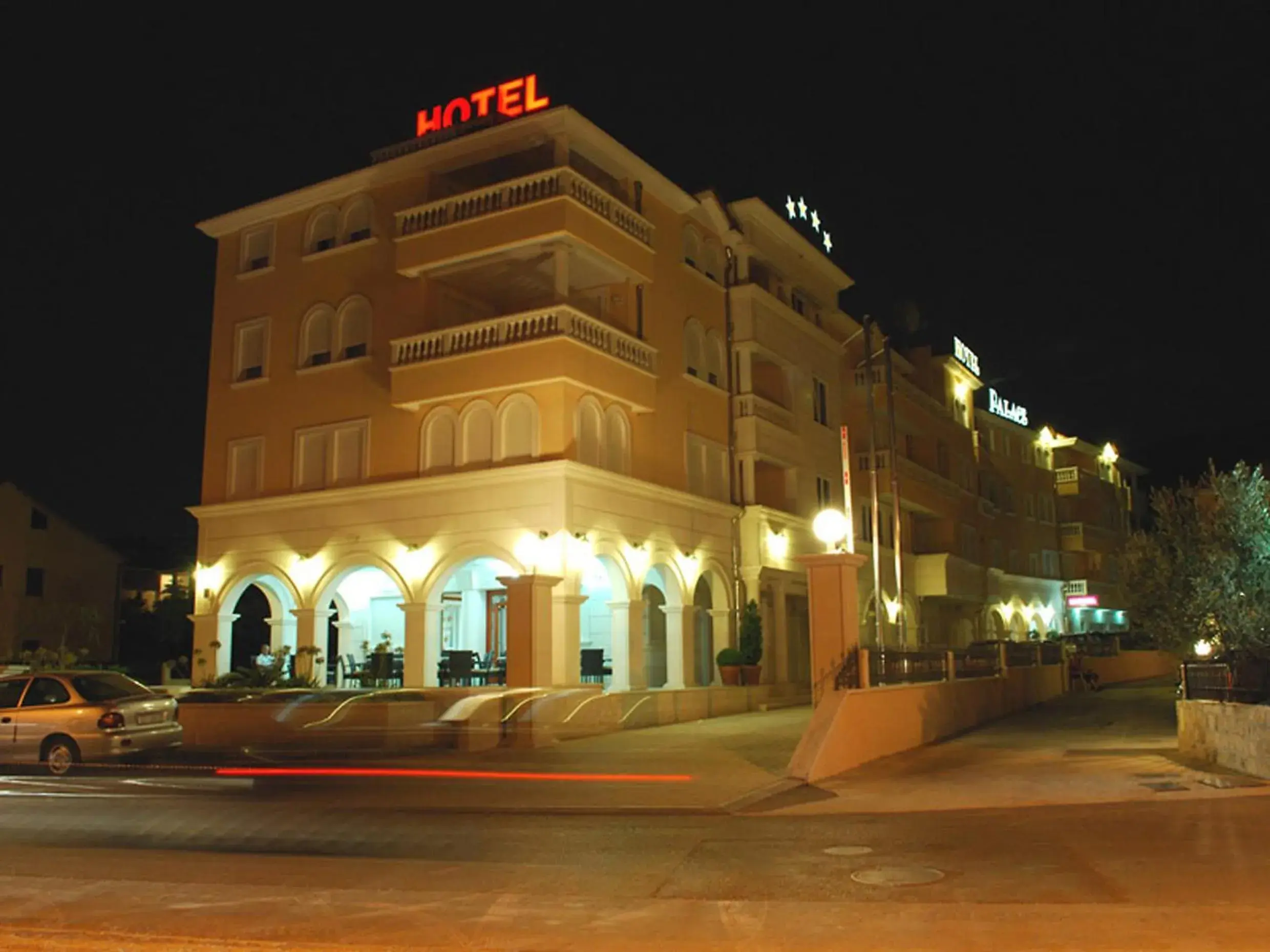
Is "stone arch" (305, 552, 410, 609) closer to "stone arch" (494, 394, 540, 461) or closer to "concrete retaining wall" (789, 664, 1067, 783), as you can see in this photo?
"stone arch" (494, 394, 540, 461)

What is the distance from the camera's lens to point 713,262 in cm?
3195

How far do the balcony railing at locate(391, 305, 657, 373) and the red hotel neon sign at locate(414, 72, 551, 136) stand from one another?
16.4ft

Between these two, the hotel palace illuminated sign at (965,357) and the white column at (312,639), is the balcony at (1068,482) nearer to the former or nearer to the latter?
the hotel palace illuminated sign at (965,357)

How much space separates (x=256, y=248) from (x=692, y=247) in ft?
38.1

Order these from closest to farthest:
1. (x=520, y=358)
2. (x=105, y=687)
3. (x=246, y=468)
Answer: (x=105, y=687)
(x=520, y=358)
(x=246, y=468)

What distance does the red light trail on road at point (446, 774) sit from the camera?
1512cm

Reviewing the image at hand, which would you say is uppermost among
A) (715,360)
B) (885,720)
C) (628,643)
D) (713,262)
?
(713,262)

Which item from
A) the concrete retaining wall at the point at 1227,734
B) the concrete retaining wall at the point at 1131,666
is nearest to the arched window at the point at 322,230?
the concrete retaining wall at the point at 1227,734

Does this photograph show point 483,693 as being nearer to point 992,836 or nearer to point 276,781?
point 276,781

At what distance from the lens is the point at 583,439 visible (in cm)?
2541

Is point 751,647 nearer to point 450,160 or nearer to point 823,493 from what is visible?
point 823,493

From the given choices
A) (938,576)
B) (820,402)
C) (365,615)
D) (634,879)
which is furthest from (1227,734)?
(938,576)

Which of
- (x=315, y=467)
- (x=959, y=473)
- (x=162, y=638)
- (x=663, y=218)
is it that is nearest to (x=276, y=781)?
(x=315, y=467)

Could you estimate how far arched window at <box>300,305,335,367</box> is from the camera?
28.8m
